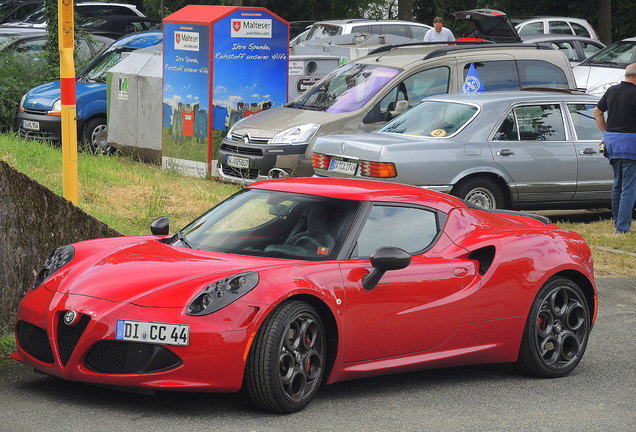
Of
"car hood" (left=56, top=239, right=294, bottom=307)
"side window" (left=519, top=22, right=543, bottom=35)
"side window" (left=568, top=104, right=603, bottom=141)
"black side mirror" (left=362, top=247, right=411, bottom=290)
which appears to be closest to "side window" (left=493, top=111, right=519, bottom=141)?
"side window" (left=568, top=104, right=603, bottom=141)

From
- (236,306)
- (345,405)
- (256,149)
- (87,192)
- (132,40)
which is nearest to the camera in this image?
(236,306)

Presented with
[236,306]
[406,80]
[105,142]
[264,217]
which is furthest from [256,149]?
[236,306]

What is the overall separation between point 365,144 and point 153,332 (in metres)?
6.91

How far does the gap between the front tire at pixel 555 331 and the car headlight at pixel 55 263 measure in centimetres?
278

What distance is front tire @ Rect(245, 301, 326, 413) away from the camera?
604 centimetres

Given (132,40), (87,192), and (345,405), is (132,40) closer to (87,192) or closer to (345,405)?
(87,192)

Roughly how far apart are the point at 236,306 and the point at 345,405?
0.93m

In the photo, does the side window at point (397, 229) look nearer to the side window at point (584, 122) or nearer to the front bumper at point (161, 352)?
the front bumper at point (161, 352)

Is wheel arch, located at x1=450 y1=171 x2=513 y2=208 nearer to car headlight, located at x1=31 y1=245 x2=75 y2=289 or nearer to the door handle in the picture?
the door handle

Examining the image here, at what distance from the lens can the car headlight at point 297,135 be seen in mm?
14797

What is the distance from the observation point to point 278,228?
273 inches

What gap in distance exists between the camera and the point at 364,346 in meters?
6.57

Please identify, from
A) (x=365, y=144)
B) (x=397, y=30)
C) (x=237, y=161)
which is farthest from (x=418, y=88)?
(x=397, y=30)

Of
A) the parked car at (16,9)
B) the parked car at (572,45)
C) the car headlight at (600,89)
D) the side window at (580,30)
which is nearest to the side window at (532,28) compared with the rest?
the side window at (580,30)
